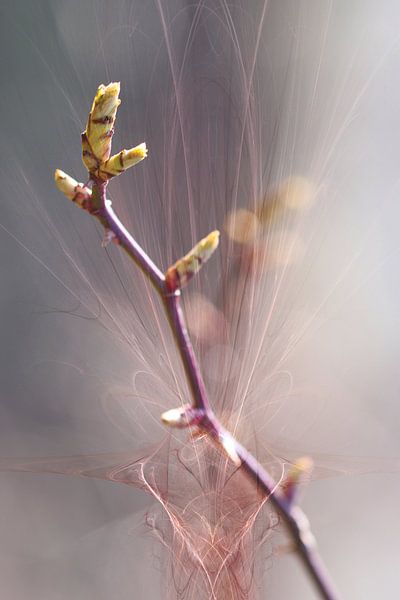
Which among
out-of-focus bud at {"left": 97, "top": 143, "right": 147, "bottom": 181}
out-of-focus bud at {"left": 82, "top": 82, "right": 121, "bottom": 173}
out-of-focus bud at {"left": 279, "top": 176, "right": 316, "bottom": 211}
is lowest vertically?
out-of-focus bud at {"left": 97, "top": 143, "right": 147, "bottom": 181}

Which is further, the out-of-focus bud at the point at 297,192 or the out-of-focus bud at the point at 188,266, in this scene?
the out-of-focus bud at the point at 297,192

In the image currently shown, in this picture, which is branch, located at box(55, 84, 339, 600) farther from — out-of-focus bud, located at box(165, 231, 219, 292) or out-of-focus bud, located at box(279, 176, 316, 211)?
out-of-focus bud, located at box(279, 176, 316, 211)

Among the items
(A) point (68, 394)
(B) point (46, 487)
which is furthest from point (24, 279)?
(B) point (46, 487)

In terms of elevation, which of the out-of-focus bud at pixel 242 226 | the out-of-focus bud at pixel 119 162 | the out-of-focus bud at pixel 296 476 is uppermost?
the out-of-focus bud at pixel 242 226

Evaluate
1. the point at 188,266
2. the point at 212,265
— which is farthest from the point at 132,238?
the point at 212,265

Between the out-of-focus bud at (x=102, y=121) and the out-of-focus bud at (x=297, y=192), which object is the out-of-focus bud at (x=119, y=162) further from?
the out-of-focus bud at (x=297, y=192)

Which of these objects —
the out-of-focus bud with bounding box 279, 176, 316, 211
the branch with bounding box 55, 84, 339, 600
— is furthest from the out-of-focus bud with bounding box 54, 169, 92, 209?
the out-of-focus bud with bounding box 279, 176, 316, 211

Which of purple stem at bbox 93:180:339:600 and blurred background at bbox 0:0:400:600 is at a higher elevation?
blurred background at bbox 0:0:400:600

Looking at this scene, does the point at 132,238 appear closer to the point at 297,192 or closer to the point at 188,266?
the point at 188,266

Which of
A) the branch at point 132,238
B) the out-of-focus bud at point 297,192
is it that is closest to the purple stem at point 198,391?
the branch at point 132,238
